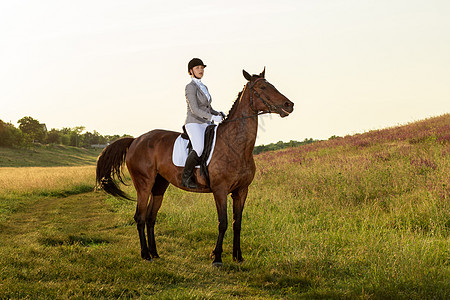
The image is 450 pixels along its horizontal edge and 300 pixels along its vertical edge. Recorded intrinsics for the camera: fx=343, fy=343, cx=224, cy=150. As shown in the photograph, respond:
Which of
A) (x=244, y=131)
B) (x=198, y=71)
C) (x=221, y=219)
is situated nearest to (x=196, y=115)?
(x=198, y=71)

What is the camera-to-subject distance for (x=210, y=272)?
19.9 feet

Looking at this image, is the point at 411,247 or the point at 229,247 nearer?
the point at 411,247

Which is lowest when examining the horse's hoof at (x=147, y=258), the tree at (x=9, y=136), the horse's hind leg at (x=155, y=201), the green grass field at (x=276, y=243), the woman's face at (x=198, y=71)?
the horse's hoof at (x=147, y=258)

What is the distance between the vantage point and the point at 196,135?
22.4 ft

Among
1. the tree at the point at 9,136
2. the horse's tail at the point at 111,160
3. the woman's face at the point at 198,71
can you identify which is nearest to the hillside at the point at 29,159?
the tree at the point at 9,136

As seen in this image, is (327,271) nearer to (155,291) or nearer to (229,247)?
(229,247)

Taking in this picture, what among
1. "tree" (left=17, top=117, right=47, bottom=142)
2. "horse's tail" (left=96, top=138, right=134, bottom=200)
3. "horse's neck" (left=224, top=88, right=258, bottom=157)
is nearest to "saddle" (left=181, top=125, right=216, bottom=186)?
"horse's neck" (left=224, top=88, right=258, bottom=157)

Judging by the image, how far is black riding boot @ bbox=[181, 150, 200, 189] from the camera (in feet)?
22.0

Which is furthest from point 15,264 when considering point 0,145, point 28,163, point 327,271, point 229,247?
Answer: point 0,145

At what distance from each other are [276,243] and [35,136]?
330 ft

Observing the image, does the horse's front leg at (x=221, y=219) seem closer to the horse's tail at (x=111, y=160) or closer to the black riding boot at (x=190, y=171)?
the black riding boot at (x=190, y=171)

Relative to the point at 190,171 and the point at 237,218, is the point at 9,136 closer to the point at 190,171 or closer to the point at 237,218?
the point at 190,171

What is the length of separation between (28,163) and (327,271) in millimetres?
67061

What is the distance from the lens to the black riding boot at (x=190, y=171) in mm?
6719
